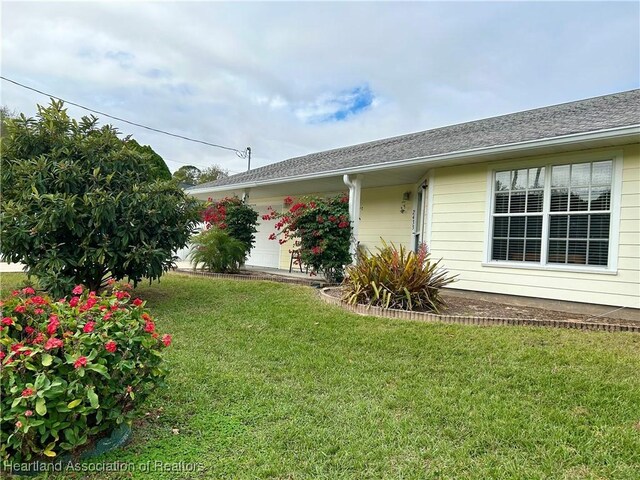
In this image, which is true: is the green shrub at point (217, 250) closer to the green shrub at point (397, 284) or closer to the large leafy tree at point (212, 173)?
the green shrub at point (397, 284)

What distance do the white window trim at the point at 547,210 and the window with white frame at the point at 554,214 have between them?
0.03 m

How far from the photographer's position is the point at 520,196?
656cm

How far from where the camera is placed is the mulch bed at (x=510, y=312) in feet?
17.7

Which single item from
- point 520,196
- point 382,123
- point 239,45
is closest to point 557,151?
point 520,196

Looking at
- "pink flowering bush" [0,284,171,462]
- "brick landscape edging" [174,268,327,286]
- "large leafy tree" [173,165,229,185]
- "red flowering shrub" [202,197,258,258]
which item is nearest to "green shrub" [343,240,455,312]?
"brick landscape edging" [174,268,327,286]

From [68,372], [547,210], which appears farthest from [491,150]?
[68,372]

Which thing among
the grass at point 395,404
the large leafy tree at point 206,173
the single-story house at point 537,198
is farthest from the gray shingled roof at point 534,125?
the large leafy tree at point 206,173

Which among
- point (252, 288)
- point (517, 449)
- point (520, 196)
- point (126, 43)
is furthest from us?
point (126, 43)

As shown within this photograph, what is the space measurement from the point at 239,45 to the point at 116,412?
446 inches

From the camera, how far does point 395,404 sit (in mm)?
3072

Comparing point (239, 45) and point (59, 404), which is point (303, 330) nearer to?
point (59, 404)

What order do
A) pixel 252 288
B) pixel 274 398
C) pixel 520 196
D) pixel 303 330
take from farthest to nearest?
pixel 252 288 < pixel 520 196 < pixel 303 330 < pixel 274 398

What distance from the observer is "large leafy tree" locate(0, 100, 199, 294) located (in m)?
5.55

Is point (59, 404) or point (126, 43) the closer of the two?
point (59, 404)
